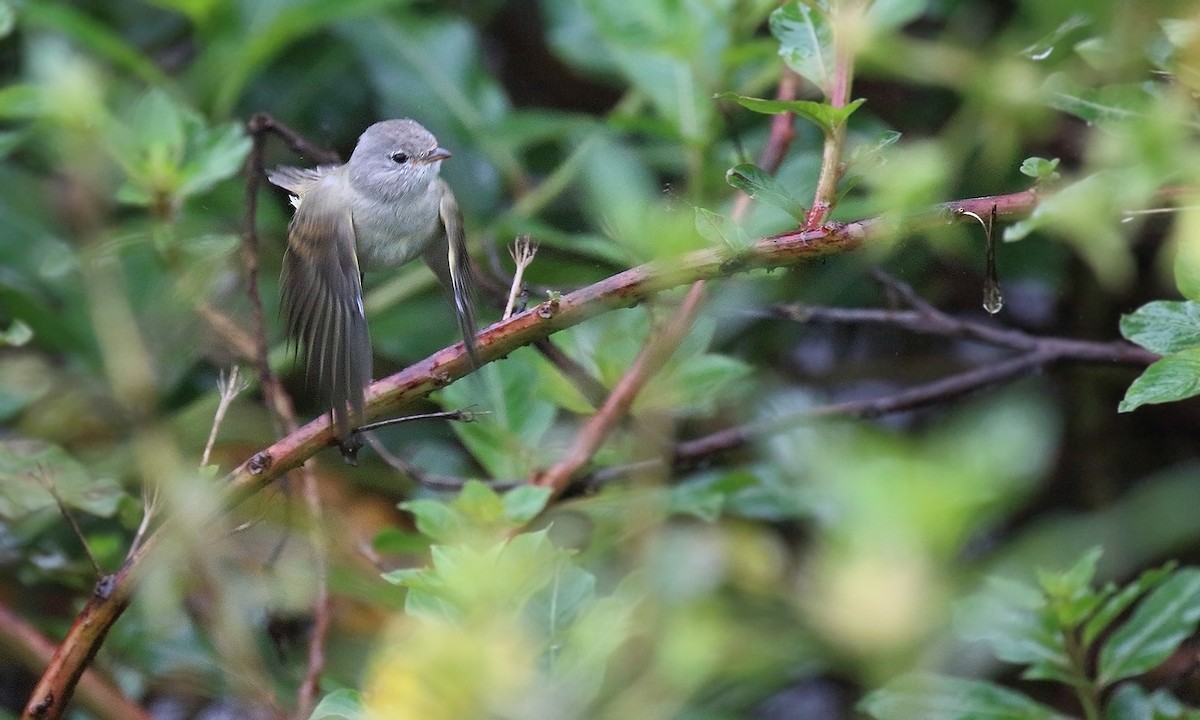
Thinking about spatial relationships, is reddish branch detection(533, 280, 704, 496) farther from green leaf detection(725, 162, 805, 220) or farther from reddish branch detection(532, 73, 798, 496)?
green leaf detection(725, 162, 805, 220)

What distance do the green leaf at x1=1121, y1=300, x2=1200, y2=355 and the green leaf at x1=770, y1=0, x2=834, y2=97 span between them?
15.5 inches

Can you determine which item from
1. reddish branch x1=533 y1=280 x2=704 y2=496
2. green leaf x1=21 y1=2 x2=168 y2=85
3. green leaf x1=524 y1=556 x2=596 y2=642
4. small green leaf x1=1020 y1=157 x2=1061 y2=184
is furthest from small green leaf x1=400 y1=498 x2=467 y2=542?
green leaf x1=21 y1=2 x2=168 y2=85

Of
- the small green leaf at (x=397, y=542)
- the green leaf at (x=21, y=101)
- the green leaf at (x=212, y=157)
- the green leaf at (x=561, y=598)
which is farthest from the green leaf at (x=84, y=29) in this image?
the green leaf at (x=561, y=598)

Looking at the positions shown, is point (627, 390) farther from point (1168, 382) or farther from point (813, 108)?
point (1168, 382)

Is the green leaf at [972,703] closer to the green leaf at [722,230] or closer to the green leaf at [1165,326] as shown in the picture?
the green leaf at [1165,326]

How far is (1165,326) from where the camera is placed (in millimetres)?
1250

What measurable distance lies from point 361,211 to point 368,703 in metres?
0.94

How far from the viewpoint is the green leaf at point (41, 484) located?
62.9 inches

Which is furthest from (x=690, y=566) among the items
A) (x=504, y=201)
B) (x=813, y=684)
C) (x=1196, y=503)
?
(x=504, y=201)

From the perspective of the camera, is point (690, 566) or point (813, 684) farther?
point (813, 684)

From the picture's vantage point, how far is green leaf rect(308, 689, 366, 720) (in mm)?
1114

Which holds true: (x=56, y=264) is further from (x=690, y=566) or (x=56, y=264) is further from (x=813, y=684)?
(x=813, y=684)

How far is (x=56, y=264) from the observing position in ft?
6.26

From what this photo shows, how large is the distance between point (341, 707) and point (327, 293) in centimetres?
70
